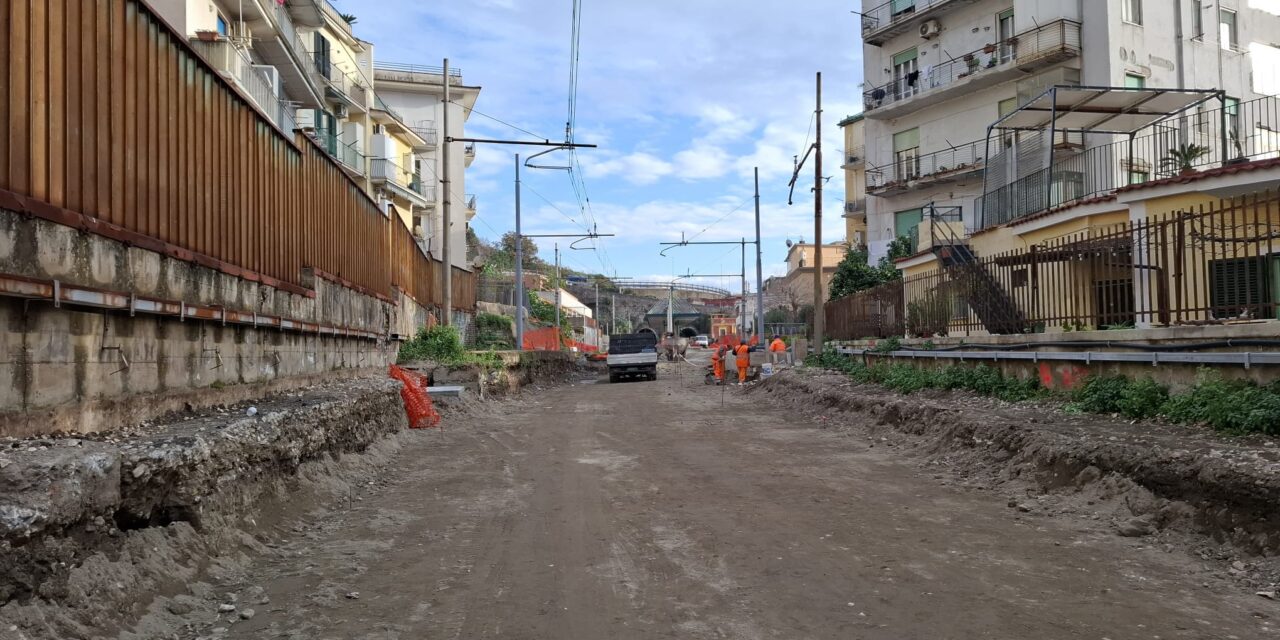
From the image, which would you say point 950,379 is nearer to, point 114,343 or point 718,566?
point 718,566

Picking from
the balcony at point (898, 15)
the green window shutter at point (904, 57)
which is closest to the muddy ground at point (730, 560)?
the balcony at point (898, 15)

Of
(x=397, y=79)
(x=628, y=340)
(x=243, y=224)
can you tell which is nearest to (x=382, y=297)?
(x=243, y=224)

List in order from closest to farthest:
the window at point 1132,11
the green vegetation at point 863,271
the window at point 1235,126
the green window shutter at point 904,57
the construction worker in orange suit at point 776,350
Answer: the window at point 1235,126
the window at point 1132,11
the construction worker in orange suit at point 776,350
the green vegetation at point 863,271
the green window shutter at point 904,57

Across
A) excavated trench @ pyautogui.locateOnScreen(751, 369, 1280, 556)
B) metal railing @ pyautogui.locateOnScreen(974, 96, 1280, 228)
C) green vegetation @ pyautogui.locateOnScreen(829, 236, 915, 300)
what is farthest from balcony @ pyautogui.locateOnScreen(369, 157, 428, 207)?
excavated trench @ pyautogui.locateOnScreen(751, 369, 1280, 556)

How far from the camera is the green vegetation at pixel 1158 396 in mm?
7281

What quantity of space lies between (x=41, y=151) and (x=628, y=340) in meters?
32.3

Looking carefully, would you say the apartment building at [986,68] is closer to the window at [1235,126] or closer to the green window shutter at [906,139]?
the green window shutter at [906,139]

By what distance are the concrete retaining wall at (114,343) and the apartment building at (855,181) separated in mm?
38555

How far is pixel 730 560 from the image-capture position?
5.90m

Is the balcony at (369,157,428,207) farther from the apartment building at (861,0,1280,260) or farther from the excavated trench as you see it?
the excavated trench

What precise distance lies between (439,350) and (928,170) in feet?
75.7

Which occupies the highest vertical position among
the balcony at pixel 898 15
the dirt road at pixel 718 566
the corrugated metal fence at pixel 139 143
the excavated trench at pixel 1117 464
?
the balcony at pixel 898 15

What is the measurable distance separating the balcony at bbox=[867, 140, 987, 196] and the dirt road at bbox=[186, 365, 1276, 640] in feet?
83.8

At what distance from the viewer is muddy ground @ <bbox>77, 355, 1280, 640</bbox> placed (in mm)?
4629
